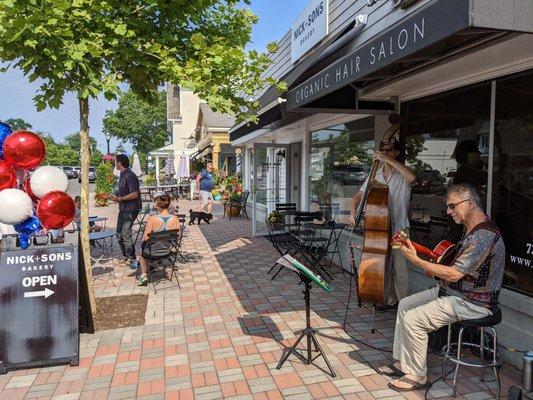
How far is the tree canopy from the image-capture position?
3.56 m

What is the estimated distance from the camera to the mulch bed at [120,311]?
439 centimetres

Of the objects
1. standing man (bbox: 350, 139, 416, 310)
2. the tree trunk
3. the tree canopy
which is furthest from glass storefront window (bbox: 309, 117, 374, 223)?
the tree trunk

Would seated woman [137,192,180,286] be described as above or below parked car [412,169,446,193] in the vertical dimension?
below

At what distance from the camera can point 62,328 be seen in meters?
3.55

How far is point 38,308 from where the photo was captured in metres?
3.53

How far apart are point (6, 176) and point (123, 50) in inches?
63.6

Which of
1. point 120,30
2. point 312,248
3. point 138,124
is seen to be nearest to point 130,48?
point 120,30

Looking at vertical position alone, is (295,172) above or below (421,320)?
above

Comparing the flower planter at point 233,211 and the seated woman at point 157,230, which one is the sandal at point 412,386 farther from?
the flower planter at point 233,211

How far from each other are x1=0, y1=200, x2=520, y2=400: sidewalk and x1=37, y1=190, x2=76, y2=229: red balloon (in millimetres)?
1213

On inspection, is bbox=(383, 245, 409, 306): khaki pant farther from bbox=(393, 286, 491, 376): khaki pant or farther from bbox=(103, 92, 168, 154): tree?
bbox=(103, 92, 168, 154): tree

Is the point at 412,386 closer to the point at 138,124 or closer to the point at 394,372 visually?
the point at 394,372

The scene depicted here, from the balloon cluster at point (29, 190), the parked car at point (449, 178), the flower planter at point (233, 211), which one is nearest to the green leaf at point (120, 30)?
the balloon cluster at point (29, 190)

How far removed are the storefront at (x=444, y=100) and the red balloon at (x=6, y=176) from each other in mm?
2865
